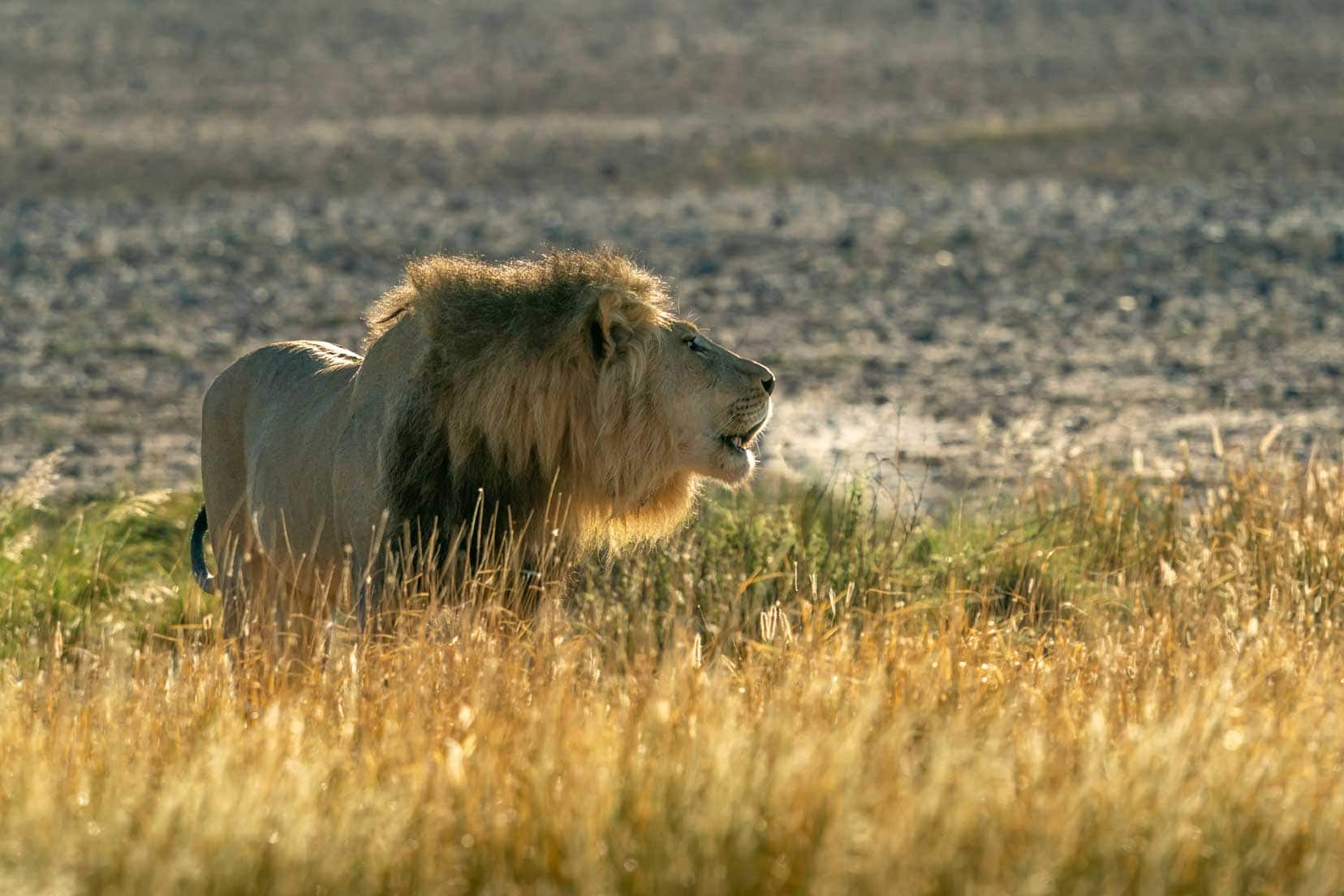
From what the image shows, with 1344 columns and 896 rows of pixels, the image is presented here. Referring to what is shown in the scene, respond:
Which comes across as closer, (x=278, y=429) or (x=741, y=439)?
(x=741, y=439)

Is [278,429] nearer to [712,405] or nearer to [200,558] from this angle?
[200,558]

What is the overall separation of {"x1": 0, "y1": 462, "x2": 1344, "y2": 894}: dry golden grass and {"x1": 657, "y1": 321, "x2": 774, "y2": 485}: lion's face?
0.51 meters

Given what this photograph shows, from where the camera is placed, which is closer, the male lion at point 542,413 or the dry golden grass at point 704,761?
the dry golden grass at point 704,761

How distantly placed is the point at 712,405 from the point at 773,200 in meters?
14.2

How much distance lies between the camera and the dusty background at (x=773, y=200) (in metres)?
11.9

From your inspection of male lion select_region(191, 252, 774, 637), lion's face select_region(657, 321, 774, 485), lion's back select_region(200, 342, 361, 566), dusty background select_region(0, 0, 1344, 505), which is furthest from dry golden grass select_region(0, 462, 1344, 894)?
dusty background select_region(0, 0, 1344, 505)

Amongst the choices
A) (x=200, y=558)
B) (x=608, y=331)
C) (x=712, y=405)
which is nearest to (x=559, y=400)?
(x=608, y=331)

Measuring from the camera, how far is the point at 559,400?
5.84 metres

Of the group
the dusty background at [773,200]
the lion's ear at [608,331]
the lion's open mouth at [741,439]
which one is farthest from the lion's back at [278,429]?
the dusty background at [773,200]

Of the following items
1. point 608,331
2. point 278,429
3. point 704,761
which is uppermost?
point 608,331

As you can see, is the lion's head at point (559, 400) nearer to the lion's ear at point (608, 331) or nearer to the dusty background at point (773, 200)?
the lion's ear at point (608, 331)

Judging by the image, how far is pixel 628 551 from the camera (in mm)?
6746

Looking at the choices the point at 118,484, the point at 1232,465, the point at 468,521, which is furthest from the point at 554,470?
the point at 118,484

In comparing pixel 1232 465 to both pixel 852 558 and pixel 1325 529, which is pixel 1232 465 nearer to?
pixel 1325 529
